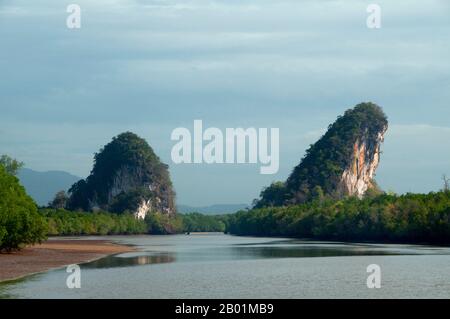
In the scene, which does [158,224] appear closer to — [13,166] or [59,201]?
[59,201]

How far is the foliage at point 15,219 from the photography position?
2047 inches

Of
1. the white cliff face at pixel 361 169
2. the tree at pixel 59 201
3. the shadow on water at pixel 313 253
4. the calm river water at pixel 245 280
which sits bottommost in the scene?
the shadow on water at pixel 313 253

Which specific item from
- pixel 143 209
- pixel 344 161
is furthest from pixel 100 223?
pixel 344 161

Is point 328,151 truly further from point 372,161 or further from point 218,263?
point 218,263

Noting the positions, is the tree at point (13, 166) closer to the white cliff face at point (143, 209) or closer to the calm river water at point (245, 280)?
the calm river water at point (245, 280)

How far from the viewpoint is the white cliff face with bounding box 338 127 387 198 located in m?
174

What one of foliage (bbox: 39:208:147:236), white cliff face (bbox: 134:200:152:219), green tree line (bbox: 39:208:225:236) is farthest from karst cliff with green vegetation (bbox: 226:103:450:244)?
foliage (bbox: 39:208:147:236)

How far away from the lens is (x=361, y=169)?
178m

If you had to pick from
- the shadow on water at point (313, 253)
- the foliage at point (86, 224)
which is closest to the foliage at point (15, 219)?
the shadow on water at point (313, 253)

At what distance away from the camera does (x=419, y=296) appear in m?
29.3

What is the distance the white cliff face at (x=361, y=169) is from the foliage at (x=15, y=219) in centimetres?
12067

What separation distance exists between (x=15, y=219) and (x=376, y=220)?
5100cm

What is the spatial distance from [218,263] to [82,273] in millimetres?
11266
